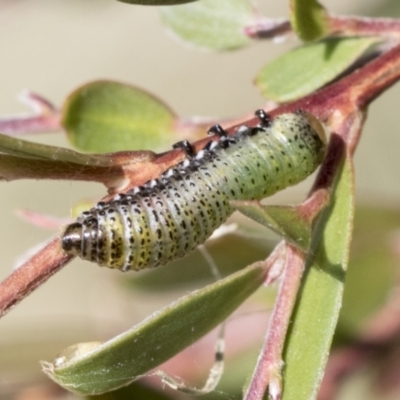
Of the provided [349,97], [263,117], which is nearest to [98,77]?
[263,117]

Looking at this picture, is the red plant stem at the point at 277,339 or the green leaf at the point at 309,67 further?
the green leaf at the point at 309,67

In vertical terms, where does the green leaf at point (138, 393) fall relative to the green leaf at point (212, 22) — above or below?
below

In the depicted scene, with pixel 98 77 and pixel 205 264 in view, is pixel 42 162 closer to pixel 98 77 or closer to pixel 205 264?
pixel 205 264

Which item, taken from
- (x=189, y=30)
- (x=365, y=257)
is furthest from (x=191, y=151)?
(x=365, y=257)

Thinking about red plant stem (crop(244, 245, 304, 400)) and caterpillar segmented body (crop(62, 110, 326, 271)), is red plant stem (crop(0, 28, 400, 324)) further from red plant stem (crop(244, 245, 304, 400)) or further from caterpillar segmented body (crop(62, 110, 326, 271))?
red plant stem (crop(244, 245, 304, 400))

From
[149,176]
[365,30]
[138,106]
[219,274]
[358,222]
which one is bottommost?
[219,274]

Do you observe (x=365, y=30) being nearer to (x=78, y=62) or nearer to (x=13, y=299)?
(x=13, y=299)

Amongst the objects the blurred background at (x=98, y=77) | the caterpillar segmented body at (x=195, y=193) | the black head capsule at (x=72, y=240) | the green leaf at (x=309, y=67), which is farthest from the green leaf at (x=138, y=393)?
the blurred background at (x=98, y=77)

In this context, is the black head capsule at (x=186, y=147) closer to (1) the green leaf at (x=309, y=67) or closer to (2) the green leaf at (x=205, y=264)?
(1) the green leaf at (x=309, y=67)
